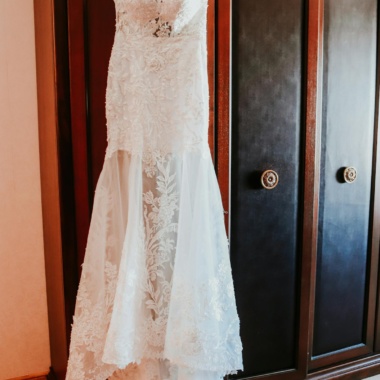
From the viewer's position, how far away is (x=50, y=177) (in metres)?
1.22

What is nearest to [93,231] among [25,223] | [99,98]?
[99,98]

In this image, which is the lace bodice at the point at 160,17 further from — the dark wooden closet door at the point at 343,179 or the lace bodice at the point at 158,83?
the dark wooden closet door at the point at 343,179

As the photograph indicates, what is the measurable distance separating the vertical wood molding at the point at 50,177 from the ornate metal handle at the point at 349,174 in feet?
3.26

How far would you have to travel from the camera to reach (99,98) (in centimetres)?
106

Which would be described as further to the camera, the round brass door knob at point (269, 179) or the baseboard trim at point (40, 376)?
the baseboard trim at point (40, 376)

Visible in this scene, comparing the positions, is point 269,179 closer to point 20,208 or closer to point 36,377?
point 20,208

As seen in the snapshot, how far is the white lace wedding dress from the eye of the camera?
2.80 feet

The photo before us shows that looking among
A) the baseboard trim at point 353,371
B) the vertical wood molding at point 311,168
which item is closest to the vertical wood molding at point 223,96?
the vertical wood molding at point 311,168

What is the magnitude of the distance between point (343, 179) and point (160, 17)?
833 millimetres

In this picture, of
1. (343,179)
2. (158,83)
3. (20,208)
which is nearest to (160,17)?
(158,83)

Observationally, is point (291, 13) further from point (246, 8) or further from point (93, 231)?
point (93, 231)

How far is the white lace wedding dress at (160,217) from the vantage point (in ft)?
2.80

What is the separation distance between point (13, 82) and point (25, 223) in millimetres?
568

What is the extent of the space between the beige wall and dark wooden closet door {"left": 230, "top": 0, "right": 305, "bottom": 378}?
2.79 feet
